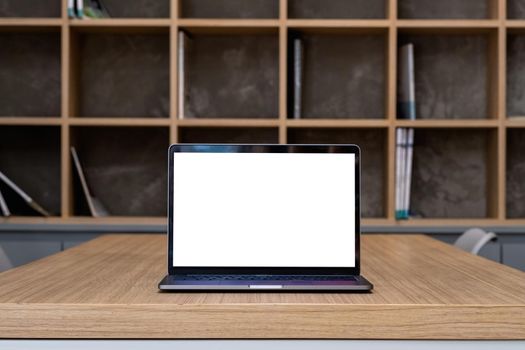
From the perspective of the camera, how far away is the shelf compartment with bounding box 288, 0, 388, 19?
3746 millimetres

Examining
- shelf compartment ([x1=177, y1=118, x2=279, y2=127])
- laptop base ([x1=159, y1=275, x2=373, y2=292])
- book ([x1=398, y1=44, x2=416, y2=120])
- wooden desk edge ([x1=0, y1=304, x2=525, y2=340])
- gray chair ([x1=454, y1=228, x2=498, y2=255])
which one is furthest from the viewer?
book ([x1=398, y1=44, x2=416, y2=120])

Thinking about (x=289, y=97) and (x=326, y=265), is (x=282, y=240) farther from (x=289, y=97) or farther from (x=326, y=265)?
(x=289, y=97)

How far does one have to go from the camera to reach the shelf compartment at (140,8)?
12.2 ft

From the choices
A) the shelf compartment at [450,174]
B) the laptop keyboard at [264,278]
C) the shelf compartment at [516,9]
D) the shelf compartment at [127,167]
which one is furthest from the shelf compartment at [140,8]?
the laptop keyboard at [264,278]

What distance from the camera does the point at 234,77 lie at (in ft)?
12.3

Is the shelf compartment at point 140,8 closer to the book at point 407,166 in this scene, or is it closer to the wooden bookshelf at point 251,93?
the wooden bookshelf at point 251,93

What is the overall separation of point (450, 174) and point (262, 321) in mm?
2909

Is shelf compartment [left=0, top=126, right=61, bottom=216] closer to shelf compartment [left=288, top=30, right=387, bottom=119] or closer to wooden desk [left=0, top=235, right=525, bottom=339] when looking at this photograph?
shelf compartment [left=288, top=30, right=387, bottom=119]

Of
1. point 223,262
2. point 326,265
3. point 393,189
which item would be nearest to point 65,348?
point 223,262

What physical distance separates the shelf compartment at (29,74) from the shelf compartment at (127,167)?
0.99 feet

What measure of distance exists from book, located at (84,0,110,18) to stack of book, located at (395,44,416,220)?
5.17ft

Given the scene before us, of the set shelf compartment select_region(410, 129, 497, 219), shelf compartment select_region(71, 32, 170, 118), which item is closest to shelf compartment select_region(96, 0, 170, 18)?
shelf compartment select_region(71, 32, 170, 118)

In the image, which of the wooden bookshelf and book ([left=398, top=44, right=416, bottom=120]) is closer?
book ([left=398, top=44, right=416, bottom=120])

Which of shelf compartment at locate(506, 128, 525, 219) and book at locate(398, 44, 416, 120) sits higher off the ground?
book at locate(398, 44, 416, 120)
